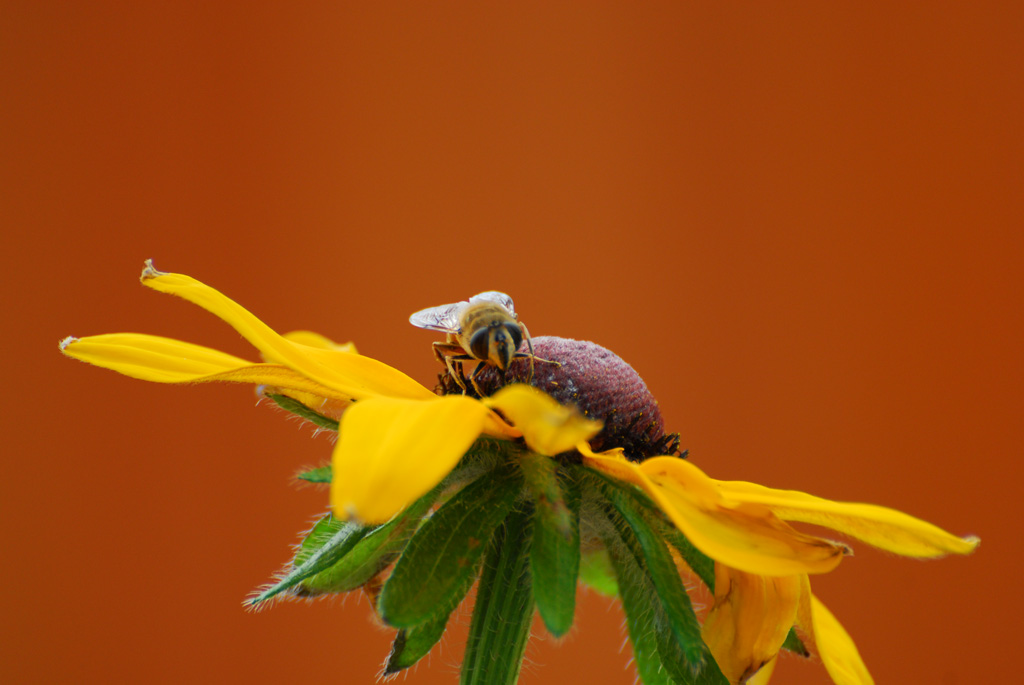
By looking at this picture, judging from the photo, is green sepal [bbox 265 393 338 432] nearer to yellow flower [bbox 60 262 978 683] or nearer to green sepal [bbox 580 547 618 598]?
yellow flower [bbox 60 262 978 683]

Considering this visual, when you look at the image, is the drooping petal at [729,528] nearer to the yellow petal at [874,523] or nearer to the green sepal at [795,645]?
the yellow petal at [874,523]

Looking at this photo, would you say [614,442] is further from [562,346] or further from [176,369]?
[176,369]

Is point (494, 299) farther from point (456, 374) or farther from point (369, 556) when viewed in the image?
point (369, 556)

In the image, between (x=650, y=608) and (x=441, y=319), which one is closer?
(x=650, y=608)

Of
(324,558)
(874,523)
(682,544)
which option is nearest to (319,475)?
(324,558)

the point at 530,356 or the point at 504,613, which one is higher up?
the point at 530,356

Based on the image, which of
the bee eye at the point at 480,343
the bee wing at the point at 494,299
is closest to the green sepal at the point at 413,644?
the bee eye at the point at 480,343

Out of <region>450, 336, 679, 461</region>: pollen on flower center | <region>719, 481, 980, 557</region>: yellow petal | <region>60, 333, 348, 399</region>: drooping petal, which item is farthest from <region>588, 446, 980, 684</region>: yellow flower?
<region>60, 333, 348, 399</region>: drooping petal
